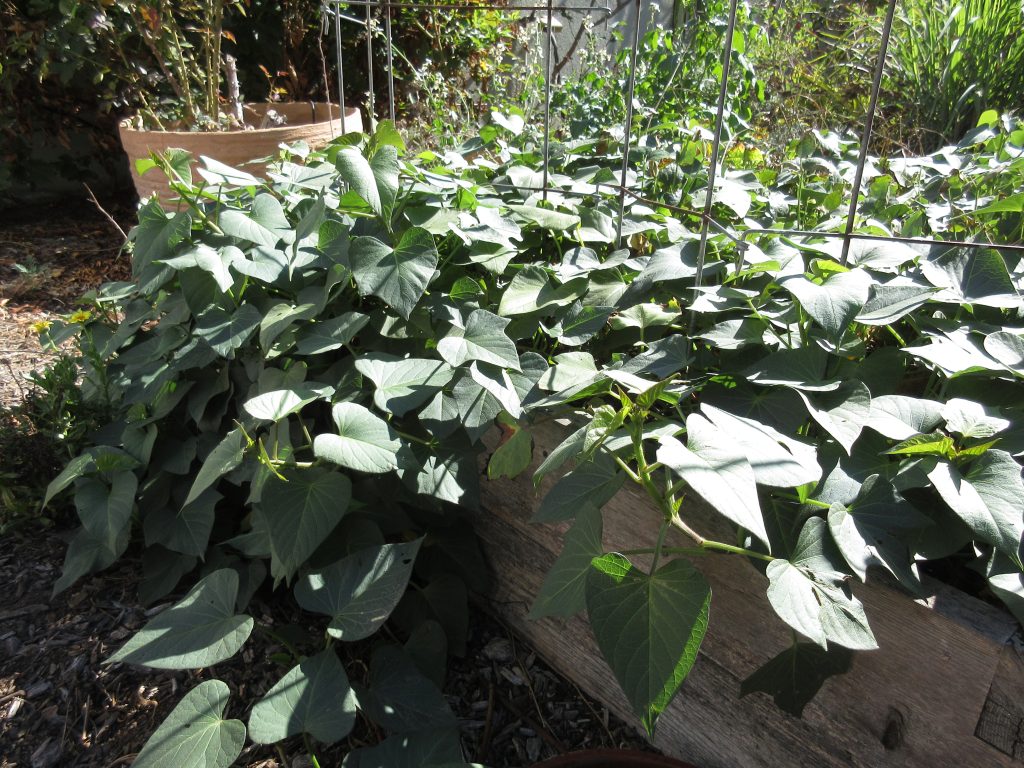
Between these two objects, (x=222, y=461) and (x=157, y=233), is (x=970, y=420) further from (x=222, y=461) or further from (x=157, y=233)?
(x=157, y=233)

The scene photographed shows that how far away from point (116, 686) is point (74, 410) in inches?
23.9

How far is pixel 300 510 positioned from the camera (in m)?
1.02

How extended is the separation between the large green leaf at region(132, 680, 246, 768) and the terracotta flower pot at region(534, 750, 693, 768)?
0.41 meters

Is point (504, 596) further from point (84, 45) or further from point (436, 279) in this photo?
point (84, 45)

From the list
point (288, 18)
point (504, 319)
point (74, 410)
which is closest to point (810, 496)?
point (504, 319)

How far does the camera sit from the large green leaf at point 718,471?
26.0 inches

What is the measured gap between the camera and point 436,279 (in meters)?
1.27

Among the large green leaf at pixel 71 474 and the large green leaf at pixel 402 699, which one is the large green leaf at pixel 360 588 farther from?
the large green leaf at pixel 71 474

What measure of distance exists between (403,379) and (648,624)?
1.70 ft

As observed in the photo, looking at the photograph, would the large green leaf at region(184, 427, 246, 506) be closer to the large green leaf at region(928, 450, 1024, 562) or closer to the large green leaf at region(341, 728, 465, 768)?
the large green leaf at region(341, 728, 465, 768)

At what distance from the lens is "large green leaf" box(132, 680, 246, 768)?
0.92 metres

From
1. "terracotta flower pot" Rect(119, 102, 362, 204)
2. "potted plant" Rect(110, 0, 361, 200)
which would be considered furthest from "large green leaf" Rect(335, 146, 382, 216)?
"terracotta flower pot" Rect(119, 102, 362, 204)

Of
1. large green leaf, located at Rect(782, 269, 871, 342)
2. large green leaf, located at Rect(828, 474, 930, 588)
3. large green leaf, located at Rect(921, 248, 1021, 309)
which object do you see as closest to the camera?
large green leaf, located at Rect(828, 474, 930, 588)

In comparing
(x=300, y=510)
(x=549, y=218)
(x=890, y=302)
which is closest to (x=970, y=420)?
(x=890, y=302)
